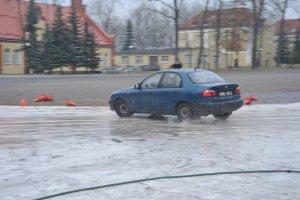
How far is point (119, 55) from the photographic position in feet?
316

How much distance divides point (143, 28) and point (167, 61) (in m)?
50.0

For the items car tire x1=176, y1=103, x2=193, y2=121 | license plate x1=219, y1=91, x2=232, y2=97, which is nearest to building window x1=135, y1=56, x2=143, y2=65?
car tire x1=176, y1=103, x2=193, y2=121

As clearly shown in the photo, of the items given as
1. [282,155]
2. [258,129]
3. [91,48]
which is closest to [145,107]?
[258,129]

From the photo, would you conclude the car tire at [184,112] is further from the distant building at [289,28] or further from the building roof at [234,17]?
the distant building at [289,28]

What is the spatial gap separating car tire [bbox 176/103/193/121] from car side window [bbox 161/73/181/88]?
1.89ft

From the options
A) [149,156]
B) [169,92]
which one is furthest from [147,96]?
[149,156]

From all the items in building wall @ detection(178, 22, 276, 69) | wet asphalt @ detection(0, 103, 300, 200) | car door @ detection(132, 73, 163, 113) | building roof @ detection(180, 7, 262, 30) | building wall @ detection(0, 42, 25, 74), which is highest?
building roof @ detection(180, 7, 262, 30)

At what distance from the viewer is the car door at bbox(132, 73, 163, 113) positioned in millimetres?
13836

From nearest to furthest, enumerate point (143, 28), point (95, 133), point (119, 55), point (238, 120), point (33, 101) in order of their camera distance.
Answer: point (95, 133)
point (238, 120)
point (33, 101)
point (119, 55)
point (143, 28)

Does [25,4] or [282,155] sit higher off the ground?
[25,4]

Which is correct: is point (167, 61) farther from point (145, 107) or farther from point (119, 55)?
point (145, 107)

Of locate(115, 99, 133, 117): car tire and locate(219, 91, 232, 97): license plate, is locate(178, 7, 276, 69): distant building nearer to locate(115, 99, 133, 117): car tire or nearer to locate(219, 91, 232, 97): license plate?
locate(115, 99, 133, 117): car tire

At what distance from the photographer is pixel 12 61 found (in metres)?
61.2

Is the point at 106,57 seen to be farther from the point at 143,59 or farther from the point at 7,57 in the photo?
the point at 7,57
